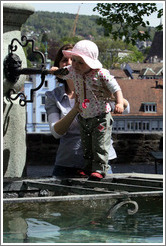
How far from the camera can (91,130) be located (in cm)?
427

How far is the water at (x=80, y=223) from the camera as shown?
289cm

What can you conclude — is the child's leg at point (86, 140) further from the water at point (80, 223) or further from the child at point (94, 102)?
the water at point (80, 223)

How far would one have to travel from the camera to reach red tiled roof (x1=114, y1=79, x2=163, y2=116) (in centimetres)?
9869

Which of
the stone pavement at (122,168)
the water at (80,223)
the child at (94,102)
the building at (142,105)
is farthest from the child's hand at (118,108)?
the building at (142,105)

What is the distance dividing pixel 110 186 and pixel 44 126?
117 meters

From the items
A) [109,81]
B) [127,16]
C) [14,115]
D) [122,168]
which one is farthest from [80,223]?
[127,16]

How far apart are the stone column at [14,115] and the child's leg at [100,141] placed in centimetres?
134

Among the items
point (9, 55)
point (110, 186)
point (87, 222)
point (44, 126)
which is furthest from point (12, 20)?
point (44, 126)

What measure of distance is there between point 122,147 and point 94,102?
368 inches

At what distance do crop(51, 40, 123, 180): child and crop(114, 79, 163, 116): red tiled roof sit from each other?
93.2 m

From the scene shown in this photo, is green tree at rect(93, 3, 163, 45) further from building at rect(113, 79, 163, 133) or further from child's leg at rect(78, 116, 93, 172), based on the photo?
building at rect(113, 79, 163, 133)

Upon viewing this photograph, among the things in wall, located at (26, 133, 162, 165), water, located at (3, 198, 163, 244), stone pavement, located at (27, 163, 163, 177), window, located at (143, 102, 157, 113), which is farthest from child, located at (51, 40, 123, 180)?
window, located at (143, 102, 157, 113)

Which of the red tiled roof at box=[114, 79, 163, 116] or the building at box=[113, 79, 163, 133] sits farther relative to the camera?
the building at box=[113, 79, 163, 133]

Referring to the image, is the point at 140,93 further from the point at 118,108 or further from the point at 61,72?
the point at 118,108
